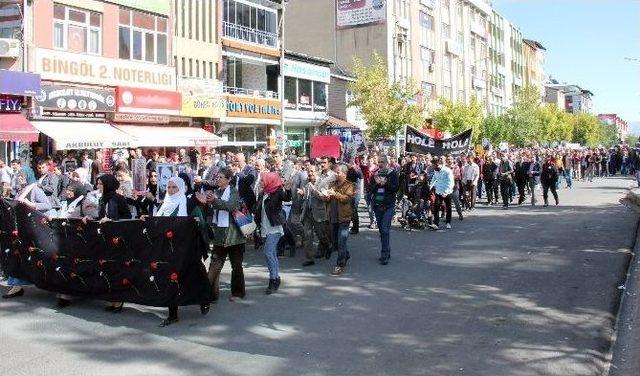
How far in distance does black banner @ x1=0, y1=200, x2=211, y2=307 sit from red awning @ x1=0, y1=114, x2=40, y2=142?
13.4 m

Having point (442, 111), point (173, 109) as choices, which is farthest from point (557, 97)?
point (173, 109)

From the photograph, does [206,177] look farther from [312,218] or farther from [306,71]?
[306,71]

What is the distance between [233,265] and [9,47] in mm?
17516

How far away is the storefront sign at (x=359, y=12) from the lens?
4900cm

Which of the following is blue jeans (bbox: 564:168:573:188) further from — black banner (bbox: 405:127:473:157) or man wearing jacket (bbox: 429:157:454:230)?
man wearing jacket (bbox: 429:157:454:230)

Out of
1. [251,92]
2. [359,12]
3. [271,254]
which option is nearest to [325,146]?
[271,254]

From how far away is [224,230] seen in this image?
8227 mm

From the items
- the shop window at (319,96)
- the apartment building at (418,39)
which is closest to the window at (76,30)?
the shop window at (319,96)

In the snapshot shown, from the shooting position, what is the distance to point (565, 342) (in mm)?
6621

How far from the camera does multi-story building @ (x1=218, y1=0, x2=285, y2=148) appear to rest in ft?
113

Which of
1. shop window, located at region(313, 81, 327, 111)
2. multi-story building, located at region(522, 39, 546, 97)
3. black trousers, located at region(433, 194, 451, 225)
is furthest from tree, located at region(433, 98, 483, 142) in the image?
multi-story building, located at region(522, 39, 546, 97)

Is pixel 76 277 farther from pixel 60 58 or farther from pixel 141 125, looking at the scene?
pixel 141 125

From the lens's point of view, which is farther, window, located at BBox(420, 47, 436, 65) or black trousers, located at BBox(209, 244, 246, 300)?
window, located at BBox(420, 47, 436, 65)

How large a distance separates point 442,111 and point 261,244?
40.3 metres
